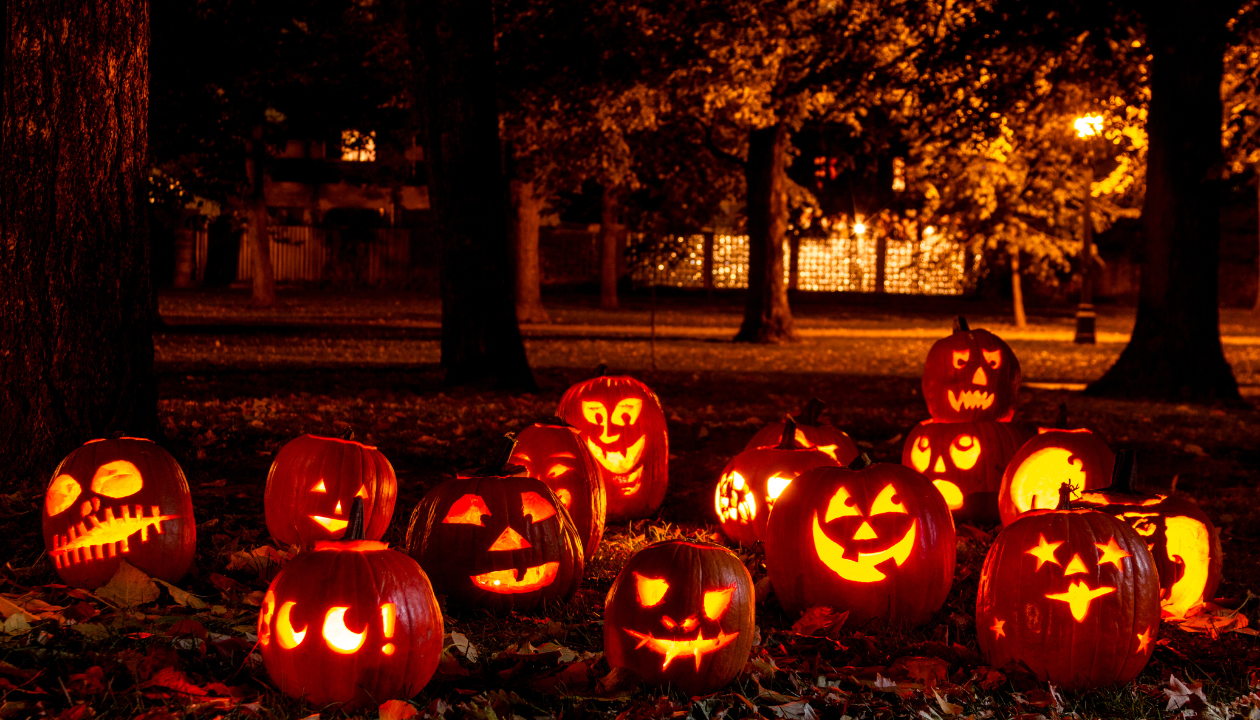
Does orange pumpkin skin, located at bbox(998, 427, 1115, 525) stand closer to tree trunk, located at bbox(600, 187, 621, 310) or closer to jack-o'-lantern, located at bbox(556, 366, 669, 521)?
jack-o'-lantern, located at bbox(556, 366, 669, 521)

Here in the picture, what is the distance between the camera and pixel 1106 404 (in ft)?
36.7

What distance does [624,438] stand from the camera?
18.4 ft

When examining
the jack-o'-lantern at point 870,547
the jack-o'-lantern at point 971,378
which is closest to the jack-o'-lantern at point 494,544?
the jack-o'-lantern at point 870,547

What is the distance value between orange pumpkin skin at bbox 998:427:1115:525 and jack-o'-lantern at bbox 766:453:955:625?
1166 millimetres

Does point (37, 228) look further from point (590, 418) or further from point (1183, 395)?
point (1183, 395)

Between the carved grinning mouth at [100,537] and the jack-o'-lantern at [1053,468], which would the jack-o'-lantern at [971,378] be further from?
the carved grinning mouth at [100,537]

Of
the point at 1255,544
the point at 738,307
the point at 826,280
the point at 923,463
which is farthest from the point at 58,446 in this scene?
the point at 826,280

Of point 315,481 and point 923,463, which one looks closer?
point 315,481

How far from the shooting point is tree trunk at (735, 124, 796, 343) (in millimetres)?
19703

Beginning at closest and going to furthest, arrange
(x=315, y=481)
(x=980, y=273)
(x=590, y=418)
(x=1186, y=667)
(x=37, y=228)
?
(x=1186, y=667), (x=315, y=481), (x=37, y=228), (x=590, y=418), (x=980, y=273)

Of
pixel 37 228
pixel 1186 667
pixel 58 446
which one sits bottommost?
pixel 1186 667

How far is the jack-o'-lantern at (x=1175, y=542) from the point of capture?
13.4ft

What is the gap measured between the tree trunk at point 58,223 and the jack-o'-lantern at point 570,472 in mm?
2232

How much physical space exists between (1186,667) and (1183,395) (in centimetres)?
899
